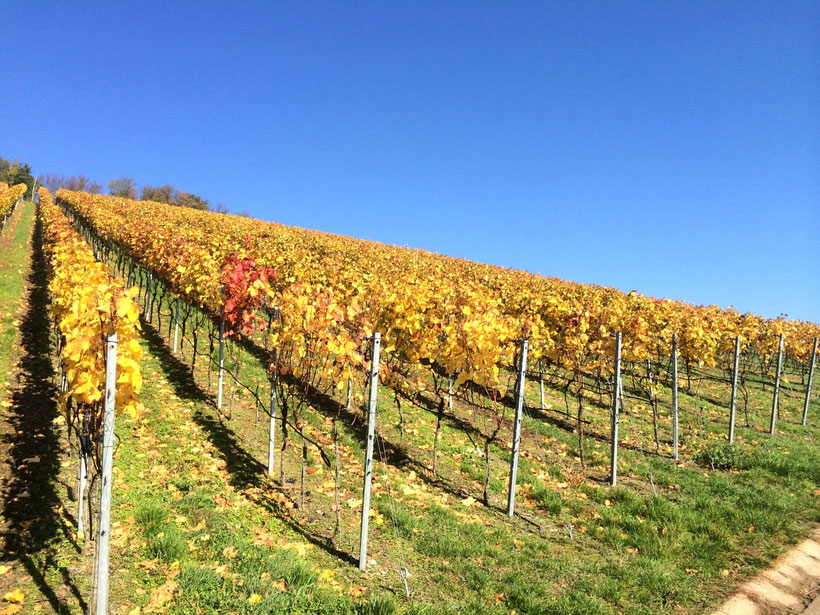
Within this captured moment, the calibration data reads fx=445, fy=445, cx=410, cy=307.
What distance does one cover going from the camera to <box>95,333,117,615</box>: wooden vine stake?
3.54m

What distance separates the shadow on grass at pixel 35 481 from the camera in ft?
14.4

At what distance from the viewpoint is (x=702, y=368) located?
2350 cm

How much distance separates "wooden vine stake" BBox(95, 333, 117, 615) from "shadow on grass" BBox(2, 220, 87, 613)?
2.43ft

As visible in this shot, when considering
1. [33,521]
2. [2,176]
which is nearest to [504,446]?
[33,521]

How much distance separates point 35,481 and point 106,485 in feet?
10.6

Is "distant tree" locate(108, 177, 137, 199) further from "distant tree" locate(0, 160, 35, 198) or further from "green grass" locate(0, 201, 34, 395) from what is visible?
"green grass" locate(0, 201, 34, 395)

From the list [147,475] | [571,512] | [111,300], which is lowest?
[571,512]

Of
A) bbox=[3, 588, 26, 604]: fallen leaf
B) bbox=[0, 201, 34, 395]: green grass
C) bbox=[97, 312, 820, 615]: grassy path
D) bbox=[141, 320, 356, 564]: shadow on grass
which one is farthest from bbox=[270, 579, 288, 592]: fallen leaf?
bbox=[0, 201, 34, 395]: green grass

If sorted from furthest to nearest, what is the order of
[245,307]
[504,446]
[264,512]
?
[504,446]
[245,307]
[264,512]

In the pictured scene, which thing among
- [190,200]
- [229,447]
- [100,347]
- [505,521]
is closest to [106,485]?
[100,347]

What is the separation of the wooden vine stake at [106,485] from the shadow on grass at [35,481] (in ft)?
2.43

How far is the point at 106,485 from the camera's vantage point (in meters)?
3.63

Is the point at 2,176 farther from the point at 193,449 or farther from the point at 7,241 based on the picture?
the point at 193,449

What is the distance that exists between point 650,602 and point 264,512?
4.61 m
